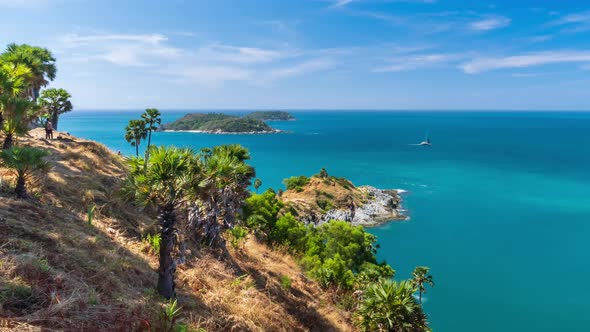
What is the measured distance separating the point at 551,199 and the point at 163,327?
134 meters

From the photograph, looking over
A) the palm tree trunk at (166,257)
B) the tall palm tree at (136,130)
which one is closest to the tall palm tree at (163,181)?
the palm tree trunk at (166,257)

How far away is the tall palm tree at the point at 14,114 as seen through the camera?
19.8m

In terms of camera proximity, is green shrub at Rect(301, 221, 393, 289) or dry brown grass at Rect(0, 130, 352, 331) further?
green shrub at Rect(301, 221, 393, 289)

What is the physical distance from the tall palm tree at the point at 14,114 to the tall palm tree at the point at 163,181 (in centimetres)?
1334

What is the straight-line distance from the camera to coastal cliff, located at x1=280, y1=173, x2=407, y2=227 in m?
88.0

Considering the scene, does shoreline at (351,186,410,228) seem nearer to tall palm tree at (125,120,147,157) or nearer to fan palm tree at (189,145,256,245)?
tall palm tree at (125,120,147,157)

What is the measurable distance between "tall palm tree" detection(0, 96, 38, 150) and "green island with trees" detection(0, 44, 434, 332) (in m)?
0.06

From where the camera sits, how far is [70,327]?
8.49m

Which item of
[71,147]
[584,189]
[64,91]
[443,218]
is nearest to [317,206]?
[443,218]

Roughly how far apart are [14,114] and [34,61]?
23192mm

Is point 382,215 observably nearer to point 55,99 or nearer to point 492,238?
point 492,238

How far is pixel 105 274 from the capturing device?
12.0 metres

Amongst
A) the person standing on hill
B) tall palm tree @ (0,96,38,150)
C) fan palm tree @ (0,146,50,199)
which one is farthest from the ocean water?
fan palm tree @ (0,146,50,199)

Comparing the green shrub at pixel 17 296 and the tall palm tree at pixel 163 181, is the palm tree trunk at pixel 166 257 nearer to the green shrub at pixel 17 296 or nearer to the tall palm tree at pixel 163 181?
the tall palm tree at pixel 163 181
